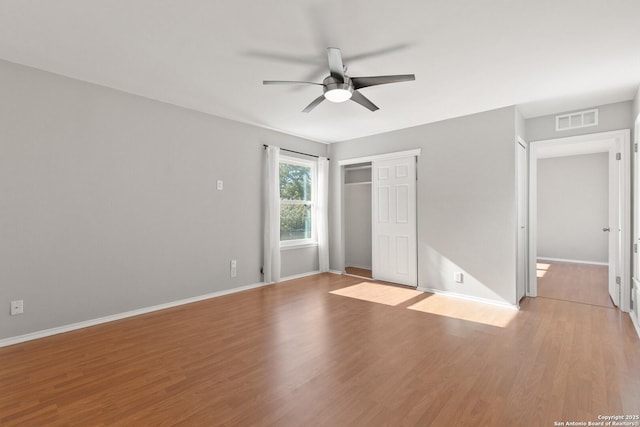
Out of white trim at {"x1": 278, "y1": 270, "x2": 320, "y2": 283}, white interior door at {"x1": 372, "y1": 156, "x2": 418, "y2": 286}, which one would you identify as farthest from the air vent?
white trim at {"x1": 278, "y1": 270, "x2": 320, "y2": 283}

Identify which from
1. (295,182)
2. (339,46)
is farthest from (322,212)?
(339,46)

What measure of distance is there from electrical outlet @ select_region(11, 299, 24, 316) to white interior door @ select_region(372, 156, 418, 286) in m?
4.57

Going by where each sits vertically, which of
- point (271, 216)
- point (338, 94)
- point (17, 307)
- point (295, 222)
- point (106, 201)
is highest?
point (338, 94)

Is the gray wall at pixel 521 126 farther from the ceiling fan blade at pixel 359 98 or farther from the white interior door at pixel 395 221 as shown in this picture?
the ceiling fan blade at pixel 359 98

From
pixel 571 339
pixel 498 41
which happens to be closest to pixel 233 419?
pixel 571 339

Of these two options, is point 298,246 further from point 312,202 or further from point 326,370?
point 326,370

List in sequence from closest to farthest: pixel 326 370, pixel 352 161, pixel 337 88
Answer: pixel 326 370
pixel 337 88
pixel 352 161

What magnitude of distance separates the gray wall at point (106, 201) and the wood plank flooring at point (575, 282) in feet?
15.6

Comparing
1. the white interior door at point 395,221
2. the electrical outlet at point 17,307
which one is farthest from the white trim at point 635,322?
the electrical outlet at point 17,307

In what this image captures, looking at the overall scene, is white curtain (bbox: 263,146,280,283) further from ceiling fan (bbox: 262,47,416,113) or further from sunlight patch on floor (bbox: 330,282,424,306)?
ceiling fan (bbox: 262,47,416,113)

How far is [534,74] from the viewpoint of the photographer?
9.79 ft

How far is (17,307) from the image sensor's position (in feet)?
9.09

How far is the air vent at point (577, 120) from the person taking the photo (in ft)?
12.4

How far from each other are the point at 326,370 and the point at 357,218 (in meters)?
4.49
